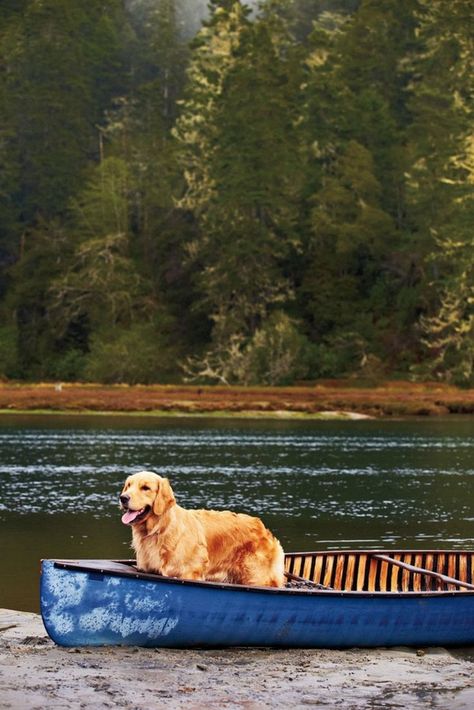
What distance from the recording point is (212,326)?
316 ft

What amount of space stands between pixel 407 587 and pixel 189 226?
86.1 meters

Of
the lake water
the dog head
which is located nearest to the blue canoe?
the dog head

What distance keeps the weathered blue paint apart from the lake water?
3836mm

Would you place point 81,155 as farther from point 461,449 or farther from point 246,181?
point 461,449

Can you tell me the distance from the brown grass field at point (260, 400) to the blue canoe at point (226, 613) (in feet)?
192

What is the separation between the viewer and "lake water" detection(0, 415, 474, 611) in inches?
987

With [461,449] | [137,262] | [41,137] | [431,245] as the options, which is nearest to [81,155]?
[41,137]

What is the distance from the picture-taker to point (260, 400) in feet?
250

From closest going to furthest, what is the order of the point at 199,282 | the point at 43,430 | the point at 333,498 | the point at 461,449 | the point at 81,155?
the point at 333,498, the point at 461,449, the point at 43,430, the point at 199,282, the point at 81,155

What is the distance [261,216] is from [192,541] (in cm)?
8160

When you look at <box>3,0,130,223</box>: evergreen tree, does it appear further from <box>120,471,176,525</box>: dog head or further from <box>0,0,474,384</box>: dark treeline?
<box>120,471,176,525</box>: dog head

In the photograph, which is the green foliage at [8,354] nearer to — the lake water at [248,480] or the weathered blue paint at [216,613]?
the lake water at [248,480]

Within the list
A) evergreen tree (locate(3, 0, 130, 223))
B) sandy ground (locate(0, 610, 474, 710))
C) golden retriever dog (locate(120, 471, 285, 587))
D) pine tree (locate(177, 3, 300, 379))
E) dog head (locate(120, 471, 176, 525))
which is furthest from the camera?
evergreen tree (locate(3, 0, 130, 223))

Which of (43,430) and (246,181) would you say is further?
(246,181)
